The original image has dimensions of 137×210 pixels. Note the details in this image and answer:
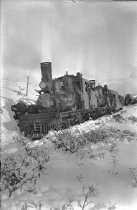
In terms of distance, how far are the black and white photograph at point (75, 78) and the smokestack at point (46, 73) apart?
0.07 ft

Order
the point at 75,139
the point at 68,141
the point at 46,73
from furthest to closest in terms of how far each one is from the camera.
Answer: the point at 46,73 → the point at 75,139 → the point at 68,141

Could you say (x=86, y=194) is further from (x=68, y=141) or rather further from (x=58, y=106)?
(x=58, y=106)

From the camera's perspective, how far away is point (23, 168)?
15.0 feet

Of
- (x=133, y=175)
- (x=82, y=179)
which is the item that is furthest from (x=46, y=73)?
(x=133, y=175)

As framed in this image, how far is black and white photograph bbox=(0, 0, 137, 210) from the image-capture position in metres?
4.39

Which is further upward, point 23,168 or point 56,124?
point 56,124

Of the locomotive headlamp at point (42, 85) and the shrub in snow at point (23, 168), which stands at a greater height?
the locomotive headlamp at point (42, 85)

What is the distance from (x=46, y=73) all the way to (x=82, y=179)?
2331 mm

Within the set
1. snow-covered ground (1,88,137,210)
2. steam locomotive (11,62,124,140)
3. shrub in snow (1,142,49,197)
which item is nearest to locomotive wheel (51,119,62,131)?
steam locomotive (11,62,124,140)

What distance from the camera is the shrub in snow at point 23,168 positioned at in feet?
14.2

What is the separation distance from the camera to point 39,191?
171 inches

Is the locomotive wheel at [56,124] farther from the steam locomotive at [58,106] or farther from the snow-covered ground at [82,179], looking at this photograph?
the snow-covered ground at [82,179]

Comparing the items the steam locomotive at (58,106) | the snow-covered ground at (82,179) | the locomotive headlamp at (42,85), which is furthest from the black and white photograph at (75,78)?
the locomotive headlamp at (42,85)

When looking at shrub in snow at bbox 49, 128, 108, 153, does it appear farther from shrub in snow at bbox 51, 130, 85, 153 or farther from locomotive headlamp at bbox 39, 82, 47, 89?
locomotive headlamp at bbox 39, 82, 47, 89
